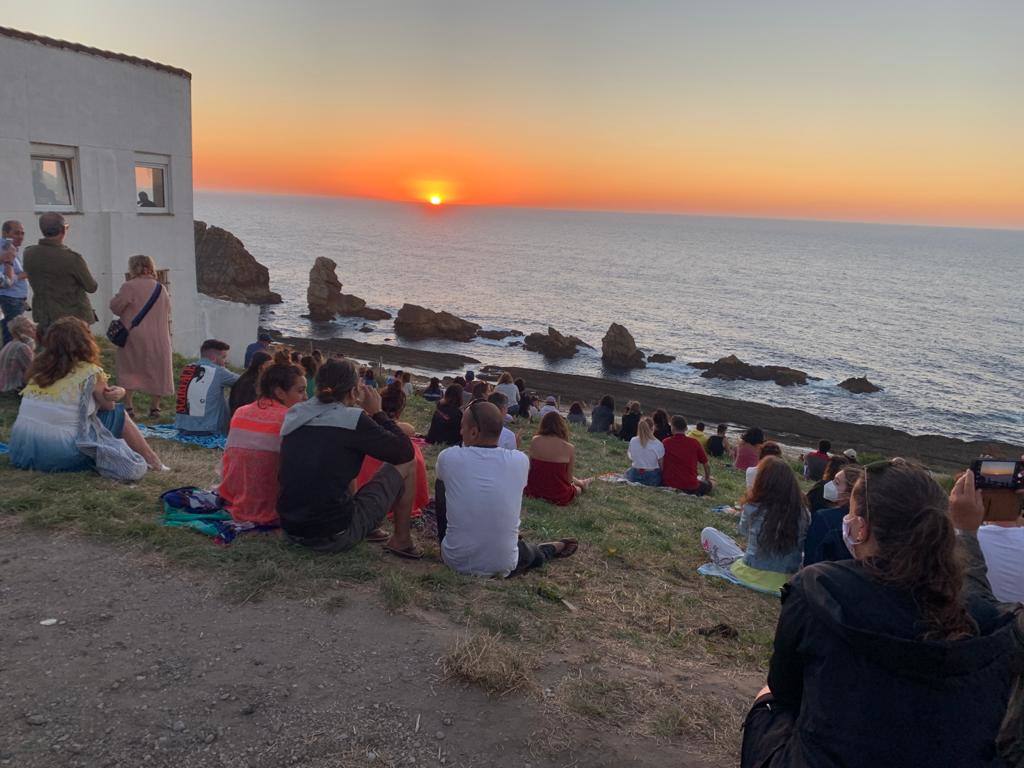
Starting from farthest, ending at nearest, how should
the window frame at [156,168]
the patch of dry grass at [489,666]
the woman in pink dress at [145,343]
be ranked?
the window frame at [156,168] → the woman in pink dress at [145,343] → the patch of dry grass at [489,666]

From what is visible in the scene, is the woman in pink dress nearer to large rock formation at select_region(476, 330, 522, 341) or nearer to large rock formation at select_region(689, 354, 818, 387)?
large rock formation at select_region(689, 354, 818, 387)

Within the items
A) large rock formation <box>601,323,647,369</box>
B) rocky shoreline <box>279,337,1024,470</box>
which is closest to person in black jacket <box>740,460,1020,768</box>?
rocky shoreline <box>279,337,1024,470</box>

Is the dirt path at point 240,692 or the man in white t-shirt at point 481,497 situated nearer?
the dirt path at point 240,692

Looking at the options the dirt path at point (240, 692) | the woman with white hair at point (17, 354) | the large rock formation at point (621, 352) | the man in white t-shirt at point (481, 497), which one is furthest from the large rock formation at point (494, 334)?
the dirt path at point (240, 692)

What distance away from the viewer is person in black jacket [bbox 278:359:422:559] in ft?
18.7

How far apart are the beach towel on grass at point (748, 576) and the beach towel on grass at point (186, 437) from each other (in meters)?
6.08

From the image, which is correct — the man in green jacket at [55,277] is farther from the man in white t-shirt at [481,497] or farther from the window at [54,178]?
the window at [54,178]

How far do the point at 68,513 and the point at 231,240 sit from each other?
66202 millimetres

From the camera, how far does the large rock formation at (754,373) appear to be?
47688mm

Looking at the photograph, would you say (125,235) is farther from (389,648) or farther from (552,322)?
(552,322)

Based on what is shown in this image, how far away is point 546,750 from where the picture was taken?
3.98m

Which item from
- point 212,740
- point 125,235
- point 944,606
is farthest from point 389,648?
point 125,235

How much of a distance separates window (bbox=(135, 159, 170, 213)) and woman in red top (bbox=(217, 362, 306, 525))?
13933mm

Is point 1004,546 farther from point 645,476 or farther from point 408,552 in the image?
point 645,476
